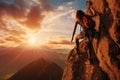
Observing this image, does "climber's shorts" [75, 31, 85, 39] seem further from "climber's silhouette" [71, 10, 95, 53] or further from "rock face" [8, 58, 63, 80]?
"rock face" [8, 58, 63, 80]

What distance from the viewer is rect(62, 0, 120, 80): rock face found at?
1551cm

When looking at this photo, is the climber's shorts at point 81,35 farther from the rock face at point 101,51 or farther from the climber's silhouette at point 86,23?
the rock face at point 101,51

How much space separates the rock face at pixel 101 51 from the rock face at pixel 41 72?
107 m

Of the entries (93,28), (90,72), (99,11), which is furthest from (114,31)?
(90,72)

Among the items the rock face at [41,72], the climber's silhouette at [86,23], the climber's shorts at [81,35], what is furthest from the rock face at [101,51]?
the rock face at [41,72]

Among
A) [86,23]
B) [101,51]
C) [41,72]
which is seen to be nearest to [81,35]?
[86,23]

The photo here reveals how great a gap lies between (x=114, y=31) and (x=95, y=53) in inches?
149

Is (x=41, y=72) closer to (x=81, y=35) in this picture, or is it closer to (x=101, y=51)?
(x=81, y=35)

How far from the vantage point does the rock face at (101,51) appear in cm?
1551

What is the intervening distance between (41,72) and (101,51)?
120m

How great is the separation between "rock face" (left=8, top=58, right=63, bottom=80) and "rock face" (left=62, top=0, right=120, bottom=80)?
107 meters

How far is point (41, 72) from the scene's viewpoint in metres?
134

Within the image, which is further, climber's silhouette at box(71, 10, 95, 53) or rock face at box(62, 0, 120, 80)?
climber's silhouette at box(71, 10, 95, 53)

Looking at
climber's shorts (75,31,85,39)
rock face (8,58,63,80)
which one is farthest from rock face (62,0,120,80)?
rock face (8,58,63,80)
